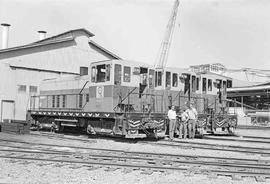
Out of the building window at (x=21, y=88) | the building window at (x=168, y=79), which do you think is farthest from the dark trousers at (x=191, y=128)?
the building window at (x=21, y=88)

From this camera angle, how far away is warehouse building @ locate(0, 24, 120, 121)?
23.1m

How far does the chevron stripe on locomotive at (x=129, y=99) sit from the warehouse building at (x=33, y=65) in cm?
388

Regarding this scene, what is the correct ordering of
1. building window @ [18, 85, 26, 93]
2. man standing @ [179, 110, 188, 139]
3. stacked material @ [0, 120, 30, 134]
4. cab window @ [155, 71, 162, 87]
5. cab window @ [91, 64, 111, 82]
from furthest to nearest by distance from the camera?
1. building window @ [18, 85, 26, 93]
2. stacked material @ [0, 120, 30, 134]
3. man standing @ [179, 110, 188, 139]
4. cab window @ [155, 71, 162, 87]
5. cab window @ [91, 64, 111, 82]

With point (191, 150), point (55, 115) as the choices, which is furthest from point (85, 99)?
point (191, 150)

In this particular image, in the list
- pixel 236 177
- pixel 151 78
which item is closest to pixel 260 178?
pixel 236 177

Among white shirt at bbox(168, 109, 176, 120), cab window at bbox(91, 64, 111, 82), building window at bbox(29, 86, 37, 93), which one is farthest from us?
building window at bbox(29, 86, 37, 93)

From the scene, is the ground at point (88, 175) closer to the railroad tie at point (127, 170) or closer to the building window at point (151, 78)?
the railroad tie at point (127, 170)

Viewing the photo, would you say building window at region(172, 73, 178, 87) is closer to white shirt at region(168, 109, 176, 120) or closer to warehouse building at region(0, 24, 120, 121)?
white shirt at region(168, 109, 176, 120)

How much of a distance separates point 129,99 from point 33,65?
463 inches

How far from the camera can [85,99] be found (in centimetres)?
1647

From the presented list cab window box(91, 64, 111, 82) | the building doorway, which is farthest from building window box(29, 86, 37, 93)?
cab window box(91, 64, 111, 82)

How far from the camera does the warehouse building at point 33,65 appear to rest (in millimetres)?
23062

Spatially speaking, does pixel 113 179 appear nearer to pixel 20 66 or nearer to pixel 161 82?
→ pixel 161 82

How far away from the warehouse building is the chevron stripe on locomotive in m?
3.88
